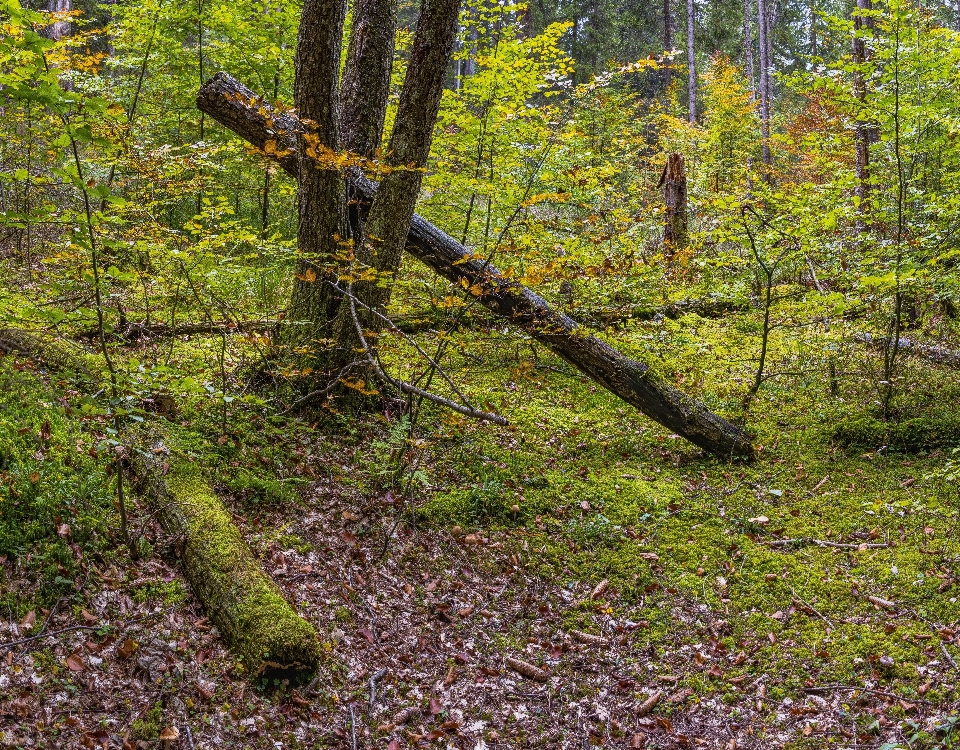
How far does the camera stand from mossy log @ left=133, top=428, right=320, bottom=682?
3.52 meters

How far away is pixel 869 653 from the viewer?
13.6ft

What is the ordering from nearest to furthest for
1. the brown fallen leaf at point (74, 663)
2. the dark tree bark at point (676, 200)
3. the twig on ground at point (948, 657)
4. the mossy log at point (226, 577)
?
the brown fallen leaf at point (74, 663)
the mossy log at point (226, 577)
the twig on ground at point (948, 657)
the dark tree bark at point (676, 200)

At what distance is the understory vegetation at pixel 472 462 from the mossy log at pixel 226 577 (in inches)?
2.3

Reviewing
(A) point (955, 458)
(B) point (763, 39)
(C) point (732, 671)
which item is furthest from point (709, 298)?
(B) point (763, 39)

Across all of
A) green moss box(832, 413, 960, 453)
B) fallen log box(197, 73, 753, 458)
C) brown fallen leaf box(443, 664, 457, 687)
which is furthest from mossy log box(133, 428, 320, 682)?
green moss box(832, 413, 960, 453)

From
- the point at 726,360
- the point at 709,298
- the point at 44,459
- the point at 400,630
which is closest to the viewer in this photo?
the point at 44,459

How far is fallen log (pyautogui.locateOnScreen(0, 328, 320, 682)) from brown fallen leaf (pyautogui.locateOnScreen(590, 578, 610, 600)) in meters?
2.28

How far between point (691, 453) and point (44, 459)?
6.08m

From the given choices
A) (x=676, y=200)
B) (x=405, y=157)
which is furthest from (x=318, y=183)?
(x=676, y=200)

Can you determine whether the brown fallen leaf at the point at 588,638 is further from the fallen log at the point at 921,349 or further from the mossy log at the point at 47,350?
the fallen log at the point at 921,349

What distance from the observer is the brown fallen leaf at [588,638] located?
4.50 metres

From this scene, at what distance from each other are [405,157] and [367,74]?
0.99 meters

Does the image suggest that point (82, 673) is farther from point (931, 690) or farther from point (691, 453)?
point (691, 453)

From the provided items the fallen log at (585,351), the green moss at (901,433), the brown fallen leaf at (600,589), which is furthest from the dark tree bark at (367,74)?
the green moss at (901,433)
